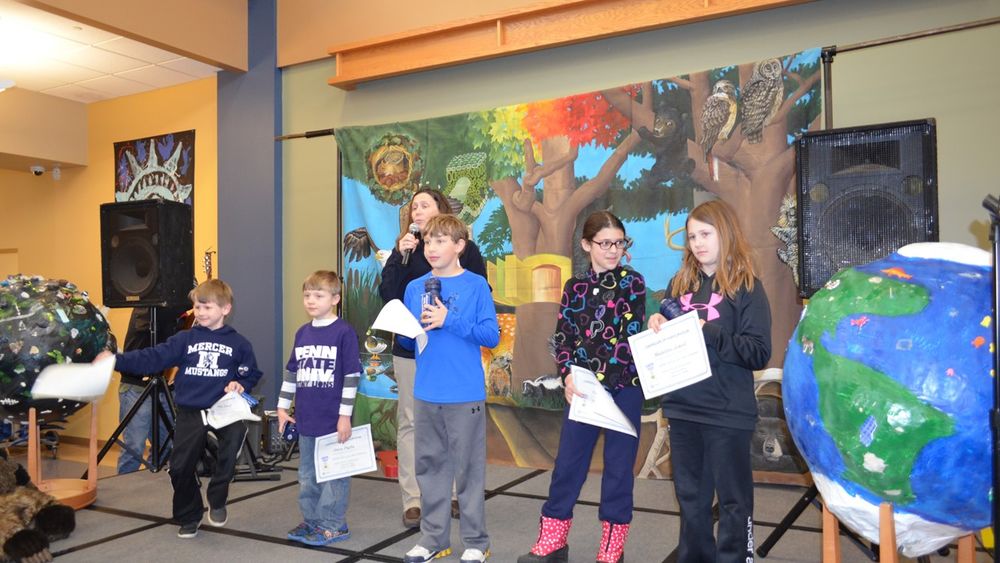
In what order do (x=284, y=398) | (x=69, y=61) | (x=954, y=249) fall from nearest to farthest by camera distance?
(x=954, y=249)
(x=284, y=398)
(x=69, y=61)

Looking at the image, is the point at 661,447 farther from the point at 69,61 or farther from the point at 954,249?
the point at 69,61

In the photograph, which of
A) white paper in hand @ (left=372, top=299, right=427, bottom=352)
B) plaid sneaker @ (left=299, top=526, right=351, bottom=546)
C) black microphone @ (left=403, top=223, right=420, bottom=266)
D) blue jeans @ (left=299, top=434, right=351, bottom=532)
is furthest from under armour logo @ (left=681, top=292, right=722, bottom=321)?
plaid sneaker @ (left=299, top=526, right=351, bottom=546)

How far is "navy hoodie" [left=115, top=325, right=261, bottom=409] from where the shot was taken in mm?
3266

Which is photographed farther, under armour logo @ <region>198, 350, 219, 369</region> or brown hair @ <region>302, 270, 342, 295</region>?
under armour logo @ <region>198, 350, 219, 369</region>

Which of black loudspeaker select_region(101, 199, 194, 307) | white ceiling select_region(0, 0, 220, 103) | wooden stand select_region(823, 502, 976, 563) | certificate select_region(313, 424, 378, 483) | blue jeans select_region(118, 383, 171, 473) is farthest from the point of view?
white ceiling select_region(0, 0, 220, 103)

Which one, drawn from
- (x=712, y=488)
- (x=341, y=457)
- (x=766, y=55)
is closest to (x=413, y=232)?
(x=341, y=457)

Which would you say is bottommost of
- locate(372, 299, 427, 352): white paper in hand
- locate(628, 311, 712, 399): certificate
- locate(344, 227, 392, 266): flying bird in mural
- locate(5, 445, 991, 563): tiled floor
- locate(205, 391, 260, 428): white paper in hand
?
locate(5, 445, 991, 563): tiled floor

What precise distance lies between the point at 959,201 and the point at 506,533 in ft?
9.58

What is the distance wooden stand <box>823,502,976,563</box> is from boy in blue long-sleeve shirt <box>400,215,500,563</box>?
1.21m

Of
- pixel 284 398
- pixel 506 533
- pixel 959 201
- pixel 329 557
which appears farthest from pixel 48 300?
pixel 959 201

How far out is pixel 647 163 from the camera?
4.30 metres

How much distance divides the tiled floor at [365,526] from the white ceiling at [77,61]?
3.57m

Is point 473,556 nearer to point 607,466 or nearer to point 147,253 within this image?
point 607,466

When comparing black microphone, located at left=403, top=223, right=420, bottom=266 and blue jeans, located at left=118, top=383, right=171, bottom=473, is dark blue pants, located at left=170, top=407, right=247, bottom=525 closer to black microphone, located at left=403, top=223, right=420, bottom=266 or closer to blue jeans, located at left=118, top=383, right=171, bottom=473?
black microphone, located at left=403, top=223, right=420, bottom=266
